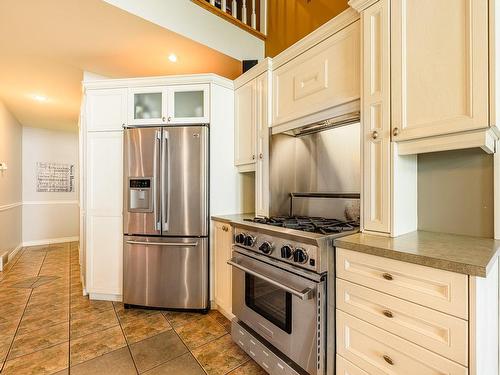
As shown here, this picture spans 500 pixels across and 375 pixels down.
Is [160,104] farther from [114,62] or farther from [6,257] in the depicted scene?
[6,257]

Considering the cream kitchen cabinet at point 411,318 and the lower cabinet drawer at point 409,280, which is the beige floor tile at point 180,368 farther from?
the lower cabinet drawer at point 409,280

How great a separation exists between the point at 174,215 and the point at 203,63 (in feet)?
5.69

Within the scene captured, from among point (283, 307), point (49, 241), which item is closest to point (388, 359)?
point (283, 307)

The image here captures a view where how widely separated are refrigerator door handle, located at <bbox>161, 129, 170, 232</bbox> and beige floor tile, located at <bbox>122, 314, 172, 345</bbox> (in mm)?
793

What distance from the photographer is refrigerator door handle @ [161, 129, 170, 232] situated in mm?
2496

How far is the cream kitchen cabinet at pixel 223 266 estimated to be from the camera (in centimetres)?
231

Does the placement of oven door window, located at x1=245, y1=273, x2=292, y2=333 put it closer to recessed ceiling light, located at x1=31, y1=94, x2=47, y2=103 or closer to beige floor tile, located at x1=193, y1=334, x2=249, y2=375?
beige floor tile, located at x1=193, y1=334, x2=249, y2=375

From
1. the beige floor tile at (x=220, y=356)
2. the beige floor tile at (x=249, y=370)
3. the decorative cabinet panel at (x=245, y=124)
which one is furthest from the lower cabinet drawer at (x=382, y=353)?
the decorative cabinet panel at (x=245, y=124)

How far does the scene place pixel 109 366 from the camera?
69.6 inches

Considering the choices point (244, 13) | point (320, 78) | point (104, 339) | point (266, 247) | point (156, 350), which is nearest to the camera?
point (266, 247)

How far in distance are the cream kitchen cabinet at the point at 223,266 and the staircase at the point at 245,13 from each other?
6.94 feet

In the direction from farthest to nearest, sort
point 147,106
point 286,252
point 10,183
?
point 10,183 < point 147,106 < point 286,252

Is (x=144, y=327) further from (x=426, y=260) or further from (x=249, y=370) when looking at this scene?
(x=426, y=260)

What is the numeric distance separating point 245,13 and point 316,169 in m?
2.01
